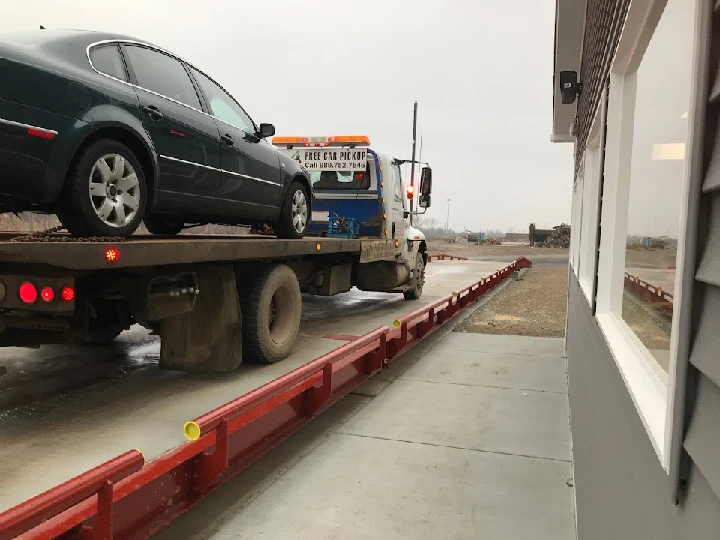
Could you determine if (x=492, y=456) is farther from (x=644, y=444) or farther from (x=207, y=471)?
(x=644, y=444)

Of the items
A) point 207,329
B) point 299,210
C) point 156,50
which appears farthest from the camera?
point 299,210

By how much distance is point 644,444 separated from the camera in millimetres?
1243

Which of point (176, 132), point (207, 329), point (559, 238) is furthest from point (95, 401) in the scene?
point (559, 238)

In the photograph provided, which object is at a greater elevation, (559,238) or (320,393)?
(559,238)

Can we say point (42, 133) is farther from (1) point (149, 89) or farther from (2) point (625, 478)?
(2) point (625, 478)

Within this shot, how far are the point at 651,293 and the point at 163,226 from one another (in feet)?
15.9

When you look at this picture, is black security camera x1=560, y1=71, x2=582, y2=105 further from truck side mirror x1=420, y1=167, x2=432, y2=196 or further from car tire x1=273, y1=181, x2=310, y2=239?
truck side mirror x1=420, y1=167, x2=432, y2=196

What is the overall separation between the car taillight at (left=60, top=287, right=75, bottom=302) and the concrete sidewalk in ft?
4.67

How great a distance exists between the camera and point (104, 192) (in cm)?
355

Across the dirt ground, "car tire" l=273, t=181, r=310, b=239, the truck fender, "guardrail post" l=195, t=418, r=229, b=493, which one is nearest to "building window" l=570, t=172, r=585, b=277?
the dirt ground

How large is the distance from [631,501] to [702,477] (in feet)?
1.82

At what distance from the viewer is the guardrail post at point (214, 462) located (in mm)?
2875

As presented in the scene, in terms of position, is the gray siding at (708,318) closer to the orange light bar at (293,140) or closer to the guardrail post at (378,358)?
the guardrail post at (378,358)

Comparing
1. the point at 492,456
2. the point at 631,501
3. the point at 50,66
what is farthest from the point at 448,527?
the point at 50,66
